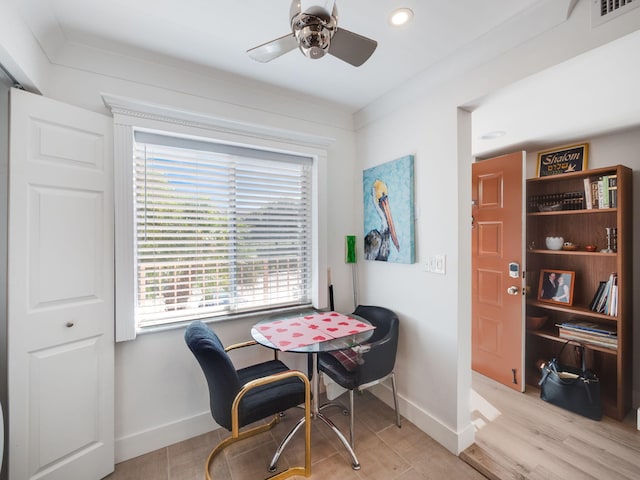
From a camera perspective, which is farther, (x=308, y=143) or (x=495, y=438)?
(x=308, y=143)

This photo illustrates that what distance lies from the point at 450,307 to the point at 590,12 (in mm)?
1633

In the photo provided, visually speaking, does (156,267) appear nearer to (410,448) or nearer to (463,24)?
(410,448)

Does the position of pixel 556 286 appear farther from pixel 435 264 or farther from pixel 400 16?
pixel 400 16

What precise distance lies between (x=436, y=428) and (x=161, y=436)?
1.90 metres

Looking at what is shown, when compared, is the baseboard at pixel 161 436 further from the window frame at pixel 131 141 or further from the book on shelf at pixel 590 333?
the book on shelf at pixel 590 333

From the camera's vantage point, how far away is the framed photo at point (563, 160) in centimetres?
256

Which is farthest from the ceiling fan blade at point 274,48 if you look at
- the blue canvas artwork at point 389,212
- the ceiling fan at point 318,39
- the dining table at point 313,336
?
the dining table at point 313,336

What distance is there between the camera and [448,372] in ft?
6.12

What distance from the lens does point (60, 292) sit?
4.90 ft

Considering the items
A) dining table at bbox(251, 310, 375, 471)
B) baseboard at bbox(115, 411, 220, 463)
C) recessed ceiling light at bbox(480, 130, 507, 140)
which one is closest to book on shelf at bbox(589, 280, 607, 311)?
recessed ceiling light at bbox(480, 130, 507, 140)

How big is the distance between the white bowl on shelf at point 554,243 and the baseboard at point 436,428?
1.84m

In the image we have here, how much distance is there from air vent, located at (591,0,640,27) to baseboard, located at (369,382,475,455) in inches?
91.7

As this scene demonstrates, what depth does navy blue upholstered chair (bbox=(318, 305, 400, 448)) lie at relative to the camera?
1.84 meters

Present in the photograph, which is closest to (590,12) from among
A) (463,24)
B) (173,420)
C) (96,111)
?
(463,24)
